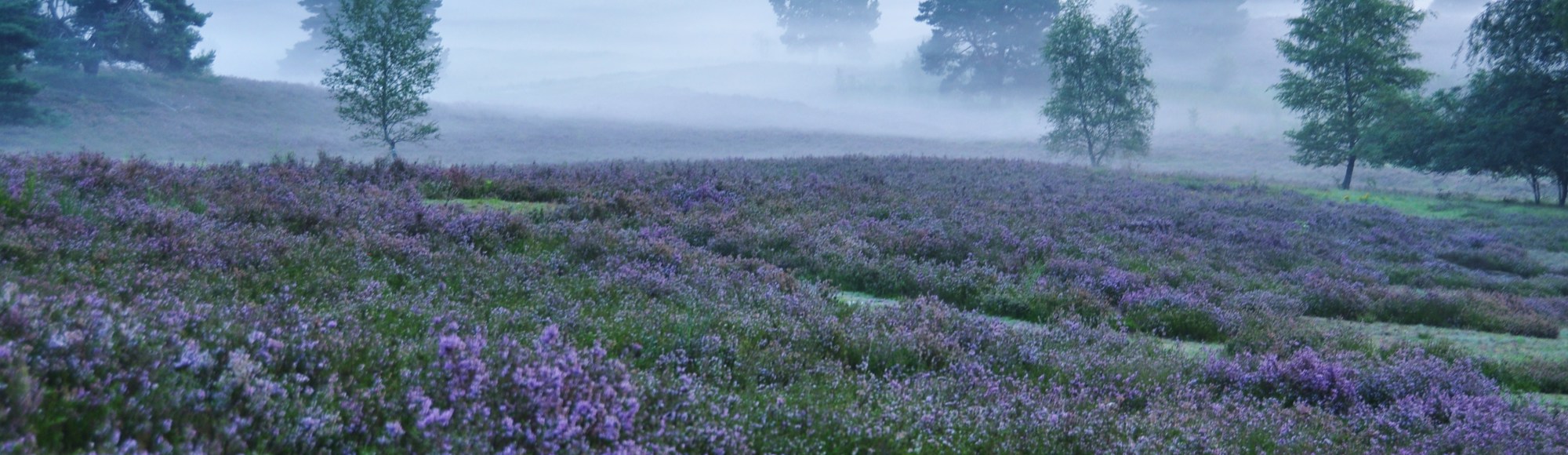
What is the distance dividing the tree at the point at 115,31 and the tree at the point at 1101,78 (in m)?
51.0

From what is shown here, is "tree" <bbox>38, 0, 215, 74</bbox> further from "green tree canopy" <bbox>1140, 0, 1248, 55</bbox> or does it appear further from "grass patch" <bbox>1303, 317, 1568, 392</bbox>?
"green tree canopy" <bbox>1140, 0, 1248, 55</bbox>

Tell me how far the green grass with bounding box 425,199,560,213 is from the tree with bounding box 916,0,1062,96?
7487cm

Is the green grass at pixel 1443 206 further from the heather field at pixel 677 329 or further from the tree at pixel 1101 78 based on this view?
the tree at pixel 1101 78

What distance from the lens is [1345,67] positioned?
126 feet

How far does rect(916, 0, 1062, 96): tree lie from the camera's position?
3159 inches

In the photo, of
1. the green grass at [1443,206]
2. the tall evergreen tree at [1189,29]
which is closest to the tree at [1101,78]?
the green grass at [1443,206]

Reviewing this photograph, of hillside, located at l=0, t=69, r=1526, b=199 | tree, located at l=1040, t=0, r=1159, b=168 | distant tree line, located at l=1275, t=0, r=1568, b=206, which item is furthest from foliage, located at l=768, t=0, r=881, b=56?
distant tree line, located at l=1275, t=0, r=1568, b=206

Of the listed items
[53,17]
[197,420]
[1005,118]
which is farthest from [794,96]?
[197,420]

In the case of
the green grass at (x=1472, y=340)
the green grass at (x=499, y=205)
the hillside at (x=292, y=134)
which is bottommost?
the green grass at (x=1472, y=340)

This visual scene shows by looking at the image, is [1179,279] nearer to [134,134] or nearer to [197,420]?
[197,420]

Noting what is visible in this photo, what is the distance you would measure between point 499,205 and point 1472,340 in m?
11.1

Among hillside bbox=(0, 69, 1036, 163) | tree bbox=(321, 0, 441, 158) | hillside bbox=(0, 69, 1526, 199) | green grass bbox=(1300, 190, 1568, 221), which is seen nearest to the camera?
green grass bbox=(1300, 190, 1568, 221)

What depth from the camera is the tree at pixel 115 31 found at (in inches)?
1850

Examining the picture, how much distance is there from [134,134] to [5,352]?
48967 millimetres
